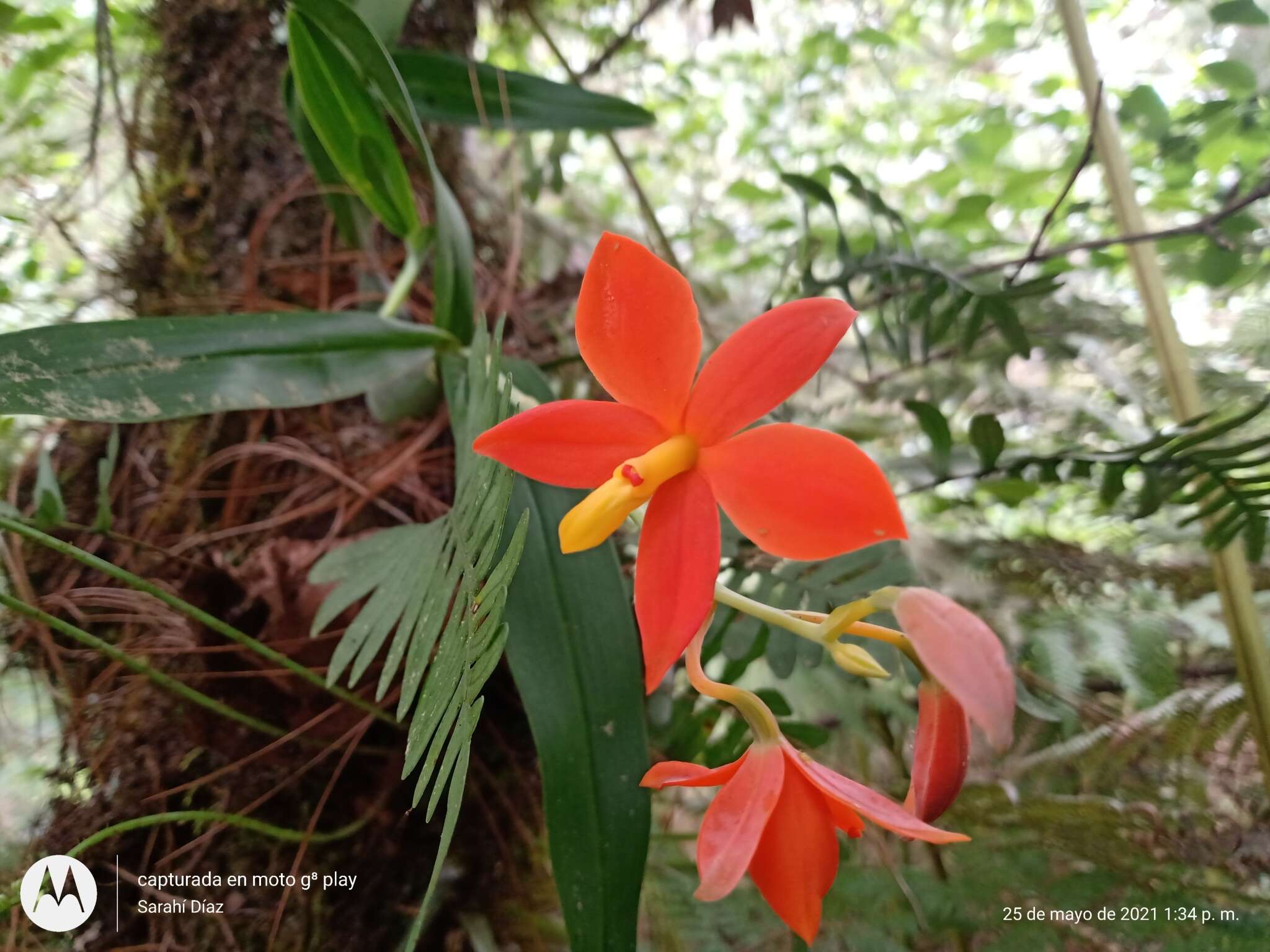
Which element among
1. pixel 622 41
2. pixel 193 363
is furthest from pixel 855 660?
pixel 622 41

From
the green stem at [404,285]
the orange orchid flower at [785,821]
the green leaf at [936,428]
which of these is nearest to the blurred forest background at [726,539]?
the green leaf at [936,428]

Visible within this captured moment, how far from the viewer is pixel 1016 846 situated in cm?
63

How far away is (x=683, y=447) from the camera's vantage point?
1.19 feet

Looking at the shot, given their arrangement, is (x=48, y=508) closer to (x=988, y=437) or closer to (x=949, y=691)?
(x=949, y=691)

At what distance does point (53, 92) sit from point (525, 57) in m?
0.82

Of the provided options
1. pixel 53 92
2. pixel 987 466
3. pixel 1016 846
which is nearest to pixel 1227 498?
pixel 987 466

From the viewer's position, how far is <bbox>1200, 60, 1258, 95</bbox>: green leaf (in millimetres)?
786

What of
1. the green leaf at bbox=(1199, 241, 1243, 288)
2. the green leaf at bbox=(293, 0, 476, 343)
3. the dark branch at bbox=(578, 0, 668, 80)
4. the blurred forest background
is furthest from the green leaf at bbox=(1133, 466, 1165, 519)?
the dark branch at bbox=(578, 0, 668, 80)

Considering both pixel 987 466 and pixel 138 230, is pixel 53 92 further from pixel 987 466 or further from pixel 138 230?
pixel 987 466

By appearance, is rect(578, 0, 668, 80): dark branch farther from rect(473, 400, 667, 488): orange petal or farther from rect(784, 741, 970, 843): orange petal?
rect(784, 741, 970, 843): orange petal

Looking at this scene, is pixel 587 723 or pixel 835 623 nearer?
pixel 835 623

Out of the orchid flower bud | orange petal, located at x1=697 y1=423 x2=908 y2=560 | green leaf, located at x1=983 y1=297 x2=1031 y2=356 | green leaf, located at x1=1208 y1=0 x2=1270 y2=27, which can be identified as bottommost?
the orchid flower bud

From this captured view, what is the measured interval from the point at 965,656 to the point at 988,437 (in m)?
0.44

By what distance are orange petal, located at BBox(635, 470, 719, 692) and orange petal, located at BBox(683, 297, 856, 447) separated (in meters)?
0.05
